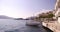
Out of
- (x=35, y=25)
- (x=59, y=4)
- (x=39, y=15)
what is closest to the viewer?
(x=59, y=4)

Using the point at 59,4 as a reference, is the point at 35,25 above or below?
below

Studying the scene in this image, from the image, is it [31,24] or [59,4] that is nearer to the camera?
[59,4]

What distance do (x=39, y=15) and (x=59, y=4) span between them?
1113 inches

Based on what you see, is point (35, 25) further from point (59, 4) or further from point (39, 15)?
point (39, 15)

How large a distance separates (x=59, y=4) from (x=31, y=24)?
7.61m

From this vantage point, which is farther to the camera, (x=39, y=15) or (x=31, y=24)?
(x=39, y=15)

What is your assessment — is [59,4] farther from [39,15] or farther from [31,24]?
[39,15]

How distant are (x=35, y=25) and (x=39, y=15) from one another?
25.1 metres

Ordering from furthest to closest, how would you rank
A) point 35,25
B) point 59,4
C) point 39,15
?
point 39,15 < point 35,25 < point 59,4

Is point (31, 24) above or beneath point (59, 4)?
beneath

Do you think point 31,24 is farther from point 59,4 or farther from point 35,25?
point 59,4

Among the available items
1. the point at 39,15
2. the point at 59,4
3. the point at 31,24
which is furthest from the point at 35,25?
the point at 39,15

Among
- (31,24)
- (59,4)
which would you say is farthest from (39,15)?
(59,4)

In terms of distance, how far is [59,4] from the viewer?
22.1m
